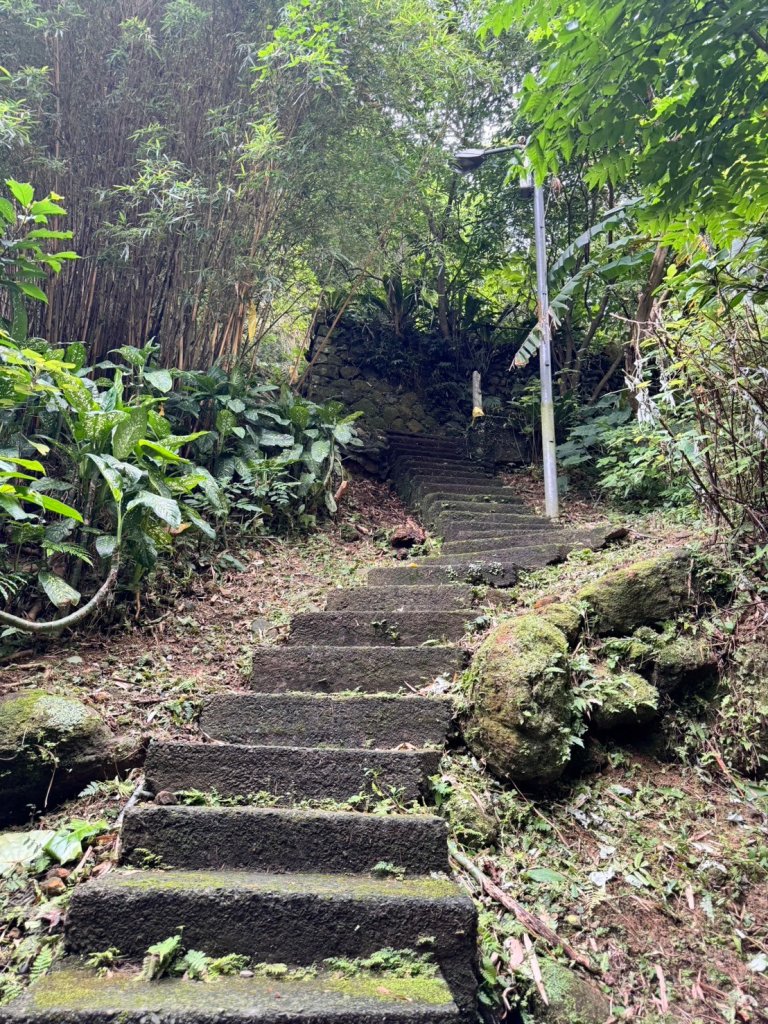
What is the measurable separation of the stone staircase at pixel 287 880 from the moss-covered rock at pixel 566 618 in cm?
59

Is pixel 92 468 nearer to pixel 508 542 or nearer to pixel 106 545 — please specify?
pixel 106 545

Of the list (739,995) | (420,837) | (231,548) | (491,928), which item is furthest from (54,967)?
(231,548)

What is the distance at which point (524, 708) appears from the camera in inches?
86.2

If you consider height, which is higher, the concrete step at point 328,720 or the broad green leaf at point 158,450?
the broad green leaf at point 158,450

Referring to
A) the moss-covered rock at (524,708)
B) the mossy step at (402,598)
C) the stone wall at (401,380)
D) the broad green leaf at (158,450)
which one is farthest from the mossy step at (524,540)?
the stone wall at (401,380)

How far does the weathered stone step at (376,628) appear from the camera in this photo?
3.10 metres

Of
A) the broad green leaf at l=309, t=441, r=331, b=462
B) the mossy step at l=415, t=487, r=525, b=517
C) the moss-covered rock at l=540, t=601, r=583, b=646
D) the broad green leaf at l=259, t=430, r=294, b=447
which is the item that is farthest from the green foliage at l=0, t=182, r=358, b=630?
the moss-covered rock at l=540, t=601, r=583, b=646

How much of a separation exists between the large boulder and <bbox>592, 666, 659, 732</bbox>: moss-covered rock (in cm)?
183

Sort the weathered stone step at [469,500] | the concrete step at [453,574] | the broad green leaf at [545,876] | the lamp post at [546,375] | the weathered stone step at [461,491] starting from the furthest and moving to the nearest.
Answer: the weathered stone step at [461,491], the weathered stone step at [469,500], the lamp post at [546,375], the concrete step at [453,574], the broad green leaf at [545,876]

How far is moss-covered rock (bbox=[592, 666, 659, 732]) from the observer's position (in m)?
2.39

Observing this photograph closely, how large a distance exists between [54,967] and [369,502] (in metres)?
5.01

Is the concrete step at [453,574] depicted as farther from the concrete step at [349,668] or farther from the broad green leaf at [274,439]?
the broad green leaf at [274,439]

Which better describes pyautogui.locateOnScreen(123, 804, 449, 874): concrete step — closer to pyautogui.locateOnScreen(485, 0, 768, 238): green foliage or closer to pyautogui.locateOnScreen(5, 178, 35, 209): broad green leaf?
pyautogui.locateOnScreen(485, 0, 768, 238): green foliage

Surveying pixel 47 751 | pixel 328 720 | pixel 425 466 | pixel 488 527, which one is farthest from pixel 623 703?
pixel 425 466
